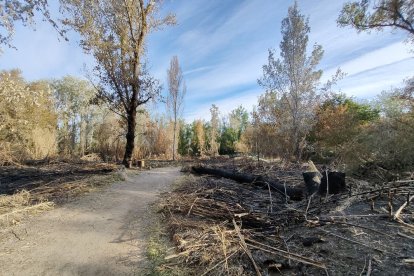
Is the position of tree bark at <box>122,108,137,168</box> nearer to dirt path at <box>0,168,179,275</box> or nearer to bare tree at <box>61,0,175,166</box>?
bare tree at <box>61,0,175,166</box>

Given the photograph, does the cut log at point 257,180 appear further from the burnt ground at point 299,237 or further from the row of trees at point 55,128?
the row of trees at point 55,128

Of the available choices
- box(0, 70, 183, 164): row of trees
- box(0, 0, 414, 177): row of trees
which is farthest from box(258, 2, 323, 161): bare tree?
box(0, 70, 183, 164): row of trees

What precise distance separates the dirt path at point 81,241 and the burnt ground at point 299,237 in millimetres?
519

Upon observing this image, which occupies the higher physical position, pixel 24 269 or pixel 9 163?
pixel 9 163

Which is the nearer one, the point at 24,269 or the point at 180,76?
Result: the point at 24,269

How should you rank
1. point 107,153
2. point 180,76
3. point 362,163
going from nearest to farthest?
point 362,163 < point 107,153 < point 180,76

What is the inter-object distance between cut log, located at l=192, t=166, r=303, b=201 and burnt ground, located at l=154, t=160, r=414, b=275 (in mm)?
581

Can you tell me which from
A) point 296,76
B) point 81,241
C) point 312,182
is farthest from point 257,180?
point 296,76

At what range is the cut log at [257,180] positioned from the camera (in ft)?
16.8

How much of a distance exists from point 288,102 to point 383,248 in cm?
1513

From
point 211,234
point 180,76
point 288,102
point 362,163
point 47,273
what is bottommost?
point 47,273

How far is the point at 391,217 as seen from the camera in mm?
3193

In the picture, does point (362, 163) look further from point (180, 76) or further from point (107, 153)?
point (180, 76)

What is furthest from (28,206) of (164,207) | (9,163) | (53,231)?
(9,163)
